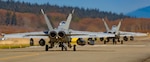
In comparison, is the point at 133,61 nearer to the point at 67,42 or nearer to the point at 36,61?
the point at 36,61

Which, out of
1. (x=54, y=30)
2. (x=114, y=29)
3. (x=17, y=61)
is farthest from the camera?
(x=114, y=29)

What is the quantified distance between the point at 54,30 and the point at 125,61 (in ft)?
49.2

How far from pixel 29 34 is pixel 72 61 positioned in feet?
55.9

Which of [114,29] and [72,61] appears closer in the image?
[72,61]

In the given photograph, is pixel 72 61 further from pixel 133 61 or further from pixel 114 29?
pixel 114 29

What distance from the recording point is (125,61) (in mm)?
25469

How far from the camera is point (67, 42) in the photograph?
42094 mm

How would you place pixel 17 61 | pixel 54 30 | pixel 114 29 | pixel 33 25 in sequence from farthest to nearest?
1. pixel 33 25
2. pixel 114 29
3. pixel 54 30
4. pixel 17 61

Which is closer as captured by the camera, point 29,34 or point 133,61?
point 133,61

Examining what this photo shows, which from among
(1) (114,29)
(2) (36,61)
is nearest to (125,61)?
(2) (36,61)

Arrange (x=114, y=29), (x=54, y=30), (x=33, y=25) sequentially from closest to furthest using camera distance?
(x=54, y=30), (x=114, y=29), (x=33, y=25)

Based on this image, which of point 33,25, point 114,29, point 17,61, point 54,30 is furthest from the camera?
point 33,25

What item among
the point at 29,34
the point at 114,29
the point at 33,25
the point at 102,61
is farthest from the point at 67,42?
the point at 33,25

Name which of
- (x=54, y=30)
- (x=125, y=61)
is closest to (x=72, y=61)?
(x=125, y=61)
